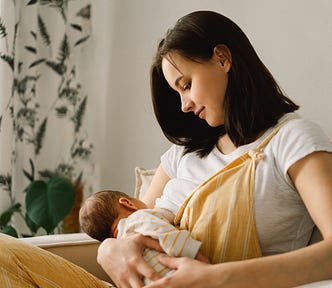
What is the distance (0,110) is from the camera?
2852 mm

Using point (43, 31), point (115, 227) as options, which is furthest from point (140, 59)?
point (115, 227)

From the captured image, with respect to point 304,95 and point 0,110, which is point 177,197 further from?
point 0,110

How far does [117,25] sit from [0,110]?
754mm

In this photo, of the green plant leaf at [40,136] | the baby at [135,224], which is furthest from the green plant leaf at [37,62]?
the baby at [135,224]

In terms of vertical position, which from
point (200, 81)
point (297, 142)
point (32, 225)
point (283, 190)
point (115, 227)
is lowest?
point (32, 225)

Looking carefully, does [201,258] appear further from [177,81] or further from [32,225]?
[32,225]

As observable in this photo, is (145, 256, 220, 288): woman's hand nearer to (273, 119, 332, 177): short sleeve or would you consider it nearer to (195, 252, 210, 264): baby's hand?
(195, 252, 210, 264): baby's hand

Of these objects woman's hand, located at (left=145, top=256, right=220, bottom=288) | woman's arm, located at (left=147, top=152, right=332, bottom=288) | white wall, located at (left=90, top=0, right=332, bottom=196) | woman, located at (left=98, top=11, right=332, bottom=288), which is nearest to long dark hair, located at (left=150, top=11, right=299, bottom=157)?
woman, located at (left=98, top=11, right=332, bottom=288)

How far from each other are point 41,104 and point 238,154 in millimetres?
1636

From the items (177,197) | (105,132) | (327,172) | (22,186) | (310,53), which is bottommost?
(22,186)

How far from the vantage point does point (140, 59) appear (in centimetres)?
305

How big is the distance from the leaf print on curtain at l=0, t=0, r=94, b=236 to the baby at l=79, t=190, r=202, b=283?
1.20m

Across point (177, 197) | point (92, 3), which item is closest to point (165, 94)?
point (177, 197)

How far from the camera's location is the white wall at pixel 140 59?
2.22m
